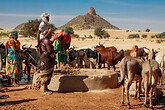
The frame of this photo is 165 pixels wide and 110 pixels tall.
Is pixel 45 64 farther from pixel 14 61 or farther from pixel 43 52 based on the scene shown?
pixel 14 61

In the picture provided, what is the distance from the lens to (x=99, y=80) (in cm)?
801

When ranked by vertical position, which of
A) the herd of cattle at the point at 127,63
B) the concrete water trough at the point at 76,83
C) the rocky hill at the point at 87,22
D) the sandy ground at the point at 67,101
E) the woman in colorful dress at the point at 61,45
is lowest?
the sandy ground at the point at 67,101

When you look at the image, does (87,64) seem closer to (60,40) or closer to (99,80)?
(60,40)

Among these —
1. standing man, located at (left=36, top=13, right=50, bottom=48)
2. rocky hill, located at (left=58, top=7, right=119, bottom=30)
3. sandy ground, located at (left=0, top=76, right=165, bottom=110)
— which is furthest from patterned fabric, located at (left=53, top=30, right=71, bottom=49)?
rocky hill, located at (left=58, top=7, right=119, bottom=30)

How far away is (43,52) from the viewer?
7012 millimetres

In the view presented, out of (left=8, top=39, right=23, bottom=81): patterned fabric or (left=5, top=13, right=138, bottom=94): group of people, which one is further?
(left=8, top=39, right=23, bottom=81): patterned fabric

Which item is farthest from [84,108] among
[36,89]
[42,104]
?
[36,89]

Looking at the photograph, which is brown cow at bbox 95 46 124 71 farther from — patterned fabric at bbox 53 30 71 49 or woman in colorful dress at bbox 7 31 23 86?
woman in colorful dress at bbox 7 31 23 86

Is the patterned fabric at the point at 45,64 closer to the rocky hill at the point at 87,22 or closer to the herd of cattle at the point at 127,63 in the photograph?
the herd of cattle at the point at 127,63

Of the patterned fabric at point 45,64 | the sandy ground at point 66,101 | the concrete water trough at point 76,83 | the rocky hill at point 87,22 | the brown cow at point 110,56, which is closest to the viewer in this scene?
the sandy ground at point 66,101

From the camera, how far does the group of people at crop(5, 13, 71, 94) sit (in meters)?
6.96

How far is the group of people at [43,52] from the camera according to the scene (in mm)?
6965

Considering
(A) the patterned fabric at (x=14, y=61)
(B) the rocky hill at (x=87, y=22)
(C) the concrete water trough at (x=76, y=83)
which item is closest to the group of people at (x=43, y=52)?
(A) the patterned fabric at (x=14, y=61)

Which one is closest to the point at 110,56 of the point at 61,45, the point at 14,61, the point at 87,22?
the point at 61,45
